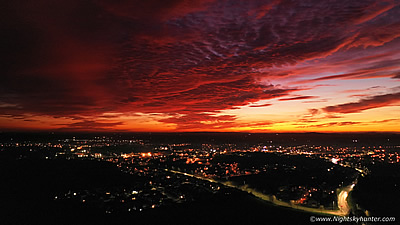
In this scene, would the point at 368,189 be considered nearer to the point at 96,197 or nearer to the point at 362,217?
the point at 362,217

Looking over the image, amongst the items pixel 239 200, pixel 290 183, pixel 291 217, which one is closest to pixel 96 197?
pixel 239 200

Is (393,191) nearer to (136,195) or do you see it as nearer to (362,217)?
(362,217)

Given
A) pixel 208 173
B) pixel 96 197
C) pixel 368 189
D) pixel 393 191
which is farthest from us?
pixel 208 173

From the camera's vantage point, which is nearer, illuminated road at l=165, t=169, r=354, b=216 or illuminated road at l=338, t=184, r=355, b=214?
illuminated road at l=165, t=169, r=354, b=216

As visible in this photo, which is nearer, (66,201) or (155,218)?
(155,218)

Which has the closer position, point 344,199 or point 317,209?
point 317,209

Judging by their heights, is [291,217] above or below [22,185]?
below

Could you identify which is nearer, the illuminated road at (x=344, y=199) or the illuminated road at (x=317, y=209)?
the illuminated road at (x=317, y=209)

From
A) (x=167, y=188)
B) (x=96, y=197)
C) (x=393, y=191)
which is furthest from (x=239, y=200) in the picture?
(x=393, y=191)

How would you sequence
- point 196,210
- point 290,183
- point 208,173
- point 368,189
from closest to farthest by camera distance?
point 196,210 → point 368,189 → point 290,183 → point 208,173
